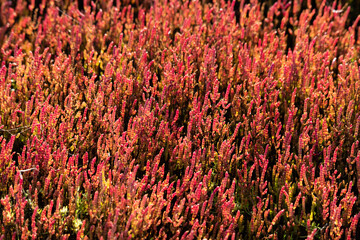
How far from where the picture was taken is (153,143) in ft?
9.20

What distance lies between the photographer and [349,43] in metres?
4.18

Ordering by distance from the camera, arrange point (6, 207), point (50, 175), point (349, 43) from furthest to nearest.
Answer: point (349, 43)
point (50, 175)
point (6, 207)

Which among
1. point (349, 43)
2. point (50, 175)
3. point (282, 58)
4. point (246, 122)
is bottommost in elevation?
point (50, 175)

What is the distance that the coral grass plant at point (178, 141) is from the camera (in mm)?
2377

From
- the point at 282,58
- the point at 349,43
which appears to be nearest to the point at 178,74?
the point at 282,58

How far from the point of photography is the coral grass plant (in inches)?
93.6

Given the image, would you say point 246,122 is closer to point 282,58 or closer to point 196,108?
point 196,108

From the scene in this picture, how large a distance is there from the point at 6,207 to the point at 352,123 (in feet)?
8.16

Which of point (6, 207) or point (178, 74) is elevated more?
point (178, 74)

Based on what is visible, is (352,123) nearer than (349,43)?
Yes

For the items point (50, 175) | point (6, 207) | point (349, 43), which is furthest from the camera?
point (349, 43)

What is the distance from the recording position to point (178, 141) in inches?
114

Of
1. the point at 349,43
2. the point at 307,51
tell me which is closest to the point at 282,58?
the point at 307,51

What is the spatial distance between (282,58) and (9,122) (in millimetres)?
2446
